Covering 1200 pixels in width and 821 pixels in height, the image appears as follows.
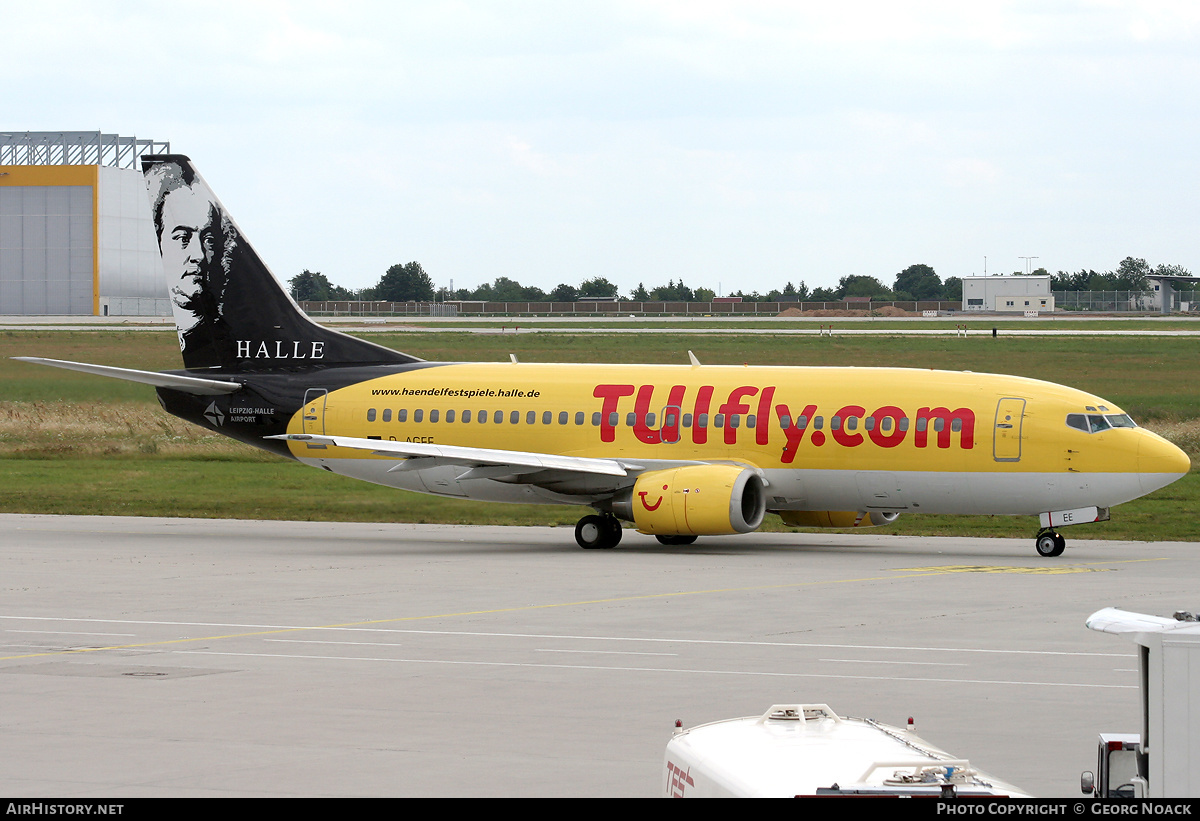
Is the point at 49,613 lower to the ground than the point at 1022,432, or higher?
lower

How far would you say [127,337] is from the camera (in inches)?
4483

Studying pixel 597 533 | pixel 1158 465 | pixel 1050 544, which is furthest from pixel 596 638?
pixel 1158 465

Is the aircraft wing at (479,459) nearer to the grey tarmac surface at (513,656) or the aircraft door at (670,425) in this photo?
the aircraft door at (670,425)

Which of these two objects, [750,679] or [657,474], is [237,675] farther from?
[657,474]

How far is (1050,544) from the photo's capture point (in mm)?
34594

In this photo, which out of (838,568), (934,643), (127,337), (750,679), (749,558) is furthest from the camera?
(127,337)

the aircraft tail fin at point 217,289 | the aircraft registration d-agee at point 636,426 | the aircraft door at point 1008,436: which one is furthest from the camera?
the aircraft tail fin at point 217,289

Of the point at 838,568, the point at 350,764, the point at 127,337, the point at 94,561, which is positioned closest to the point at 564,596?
the point at 838,568

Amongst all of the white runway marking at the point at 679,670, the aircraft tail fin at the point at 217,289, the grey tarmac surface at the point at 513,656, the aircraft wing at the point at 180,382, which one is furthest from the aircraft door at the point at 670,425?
the white runway marking at the point at 679,670

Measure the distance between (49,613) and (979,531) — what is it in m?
23.9

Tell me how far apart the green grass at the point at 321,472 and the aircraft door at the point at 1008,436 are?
20.1ft

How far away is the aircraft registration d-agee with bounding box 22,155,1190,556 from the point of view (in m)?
34.9

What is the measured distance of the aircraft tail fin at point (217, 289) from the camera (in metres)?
42.4

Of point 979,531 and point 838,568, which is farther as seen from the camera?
point 979,531
